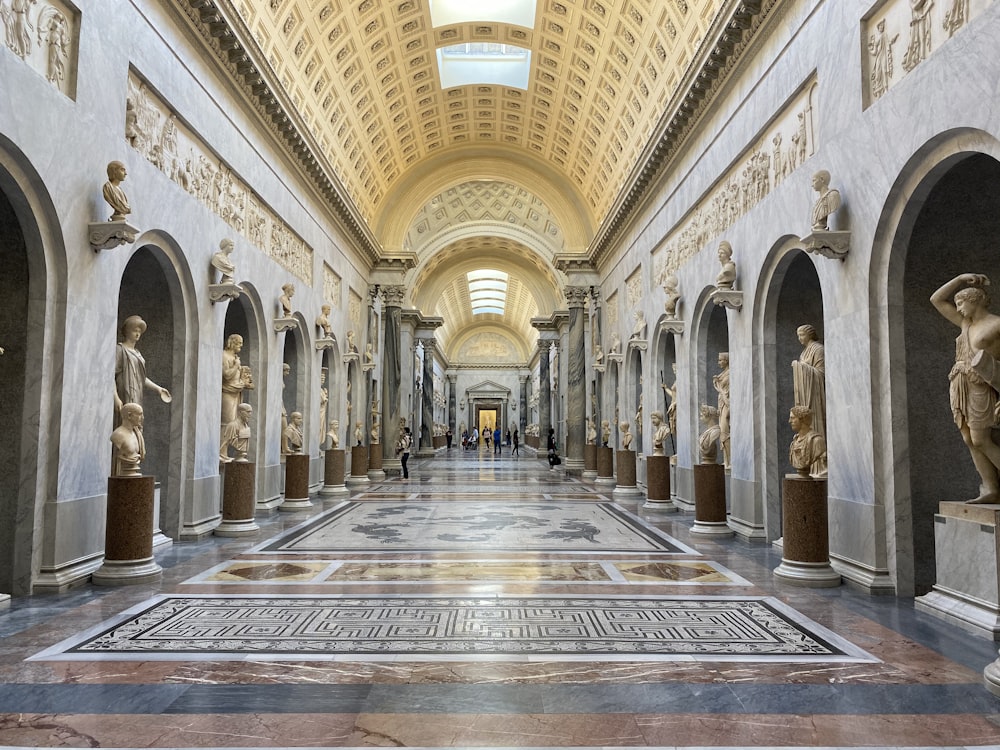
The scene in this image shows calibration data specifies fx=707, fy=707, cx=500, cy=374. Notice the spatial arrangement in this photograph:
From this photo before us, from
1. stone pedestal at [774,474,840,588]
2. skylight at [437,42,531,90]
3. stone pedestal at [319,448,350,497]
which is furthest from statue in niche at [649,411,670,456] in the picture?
skylight at [437,42,531,90]

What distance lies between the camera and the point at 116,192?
7727 millimetres

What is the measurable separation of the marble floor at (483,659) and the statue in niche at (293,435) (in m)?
6.76

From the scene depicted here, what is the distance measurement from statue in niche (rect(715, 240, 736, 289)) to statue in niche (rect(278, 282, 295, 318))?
890 cm

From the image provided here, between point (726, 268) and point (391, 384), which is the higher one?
point (726, 268)

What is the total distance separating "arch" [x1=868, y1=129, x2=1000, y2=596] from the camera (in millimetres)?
6980

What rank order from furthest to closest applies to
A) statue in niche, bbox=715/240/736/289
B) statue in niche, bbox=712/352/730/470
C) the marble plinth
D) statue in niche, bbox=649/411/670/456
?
statue in niche, bbox=649/411/670/456 → statue in niche, bbox=712/352/730/470 → statue in niche, bbox=715/240/736/289 → the marble plinth

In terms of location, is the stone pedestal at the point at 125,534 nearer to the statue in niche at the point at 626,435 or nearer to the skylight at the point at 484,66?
the statue in niche at the point at 626,435

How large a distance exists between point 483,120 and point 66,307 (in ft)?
66.5

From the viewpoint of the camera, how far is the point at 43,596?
700cm

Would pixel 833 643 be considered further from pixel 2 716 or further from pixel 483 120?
pixel 483 120

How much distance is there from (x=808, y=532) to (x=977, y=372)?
260cm

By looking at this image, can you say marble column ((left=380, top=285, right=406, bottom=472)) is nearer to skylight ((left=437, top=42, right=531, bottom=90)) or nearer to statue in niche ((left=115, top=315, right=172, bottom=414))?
skylight ((left=437, top=42, right=531, bottom=90))

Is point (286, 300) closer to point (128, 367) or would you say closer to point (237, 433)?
point (237, 433)

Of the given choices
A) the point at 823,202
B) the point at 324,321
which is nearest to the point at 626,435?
the point at 324,321
